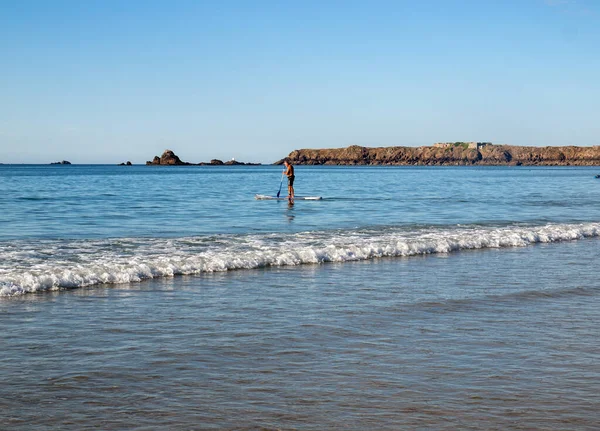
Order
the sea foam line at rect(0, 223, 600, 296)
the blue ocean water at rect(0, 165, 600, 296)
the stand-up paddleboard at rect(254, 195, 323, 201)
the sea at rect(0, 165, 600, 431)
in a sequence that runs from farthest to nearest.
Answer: the stand-up paddleboard at rect(254, 195, 323, 201) < the blue ocean water at rect(0, 165, 600, 296) < the sea foam line at rect(0, 223, 600, 296) < the sea at rect(0, 165, 600, 431)

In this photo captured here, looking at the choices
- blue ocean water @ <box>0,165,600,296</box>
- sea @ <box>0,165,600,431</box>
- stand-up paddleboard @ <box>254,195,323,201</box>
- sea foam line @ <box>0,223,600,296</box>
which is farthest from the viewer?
stand-up paddleboard @ <box>254,195,323,201</box>

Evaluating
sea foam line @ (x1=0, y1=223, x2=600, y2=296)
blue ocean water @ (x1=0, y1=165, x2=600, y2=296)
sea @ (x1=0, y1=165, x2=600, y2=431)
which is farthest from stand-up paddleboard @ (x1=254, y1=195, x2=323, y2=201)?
sea @ (x1=0, y1=165, x2=600, y2=431)

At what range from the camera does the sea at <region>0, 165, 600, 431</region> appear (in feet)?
17.2

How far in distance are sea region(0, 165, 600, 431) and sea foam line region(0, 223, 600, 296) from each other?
56 mm

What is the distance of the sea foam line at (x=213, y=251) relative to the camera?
11.5 meters

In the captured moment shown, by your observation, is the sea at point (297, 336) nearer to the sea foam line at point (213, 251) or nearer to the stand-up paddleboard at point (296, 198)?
the sea foam line at point (213, 251)

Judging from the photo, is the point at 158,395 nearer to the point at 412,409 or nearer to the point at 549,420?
the point at 412,409

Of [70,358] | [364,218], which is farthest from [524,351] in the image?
[364,218]

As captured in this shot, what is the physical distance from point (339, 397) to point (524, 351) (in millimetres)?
2499

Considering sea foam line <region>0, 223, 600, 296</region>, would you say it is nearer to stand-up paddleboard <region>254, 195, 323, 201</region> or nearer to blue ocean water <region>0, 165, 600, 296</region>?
blue ocean water <region>0, 165, 600, 296</region>

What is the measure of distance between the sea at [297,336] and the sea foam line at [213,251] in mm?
56

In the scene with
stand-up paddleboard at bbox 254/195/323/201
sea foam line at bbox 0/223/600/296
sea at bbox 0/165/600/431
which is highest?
stand-up paddleboard at bbox 254/195/323/201

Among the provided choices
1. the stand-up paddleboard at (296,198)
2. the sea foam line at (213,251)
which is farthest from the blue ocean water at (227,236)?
the stand-up paddleboard at (296,198)

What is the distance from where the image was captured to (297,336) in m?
7.61
